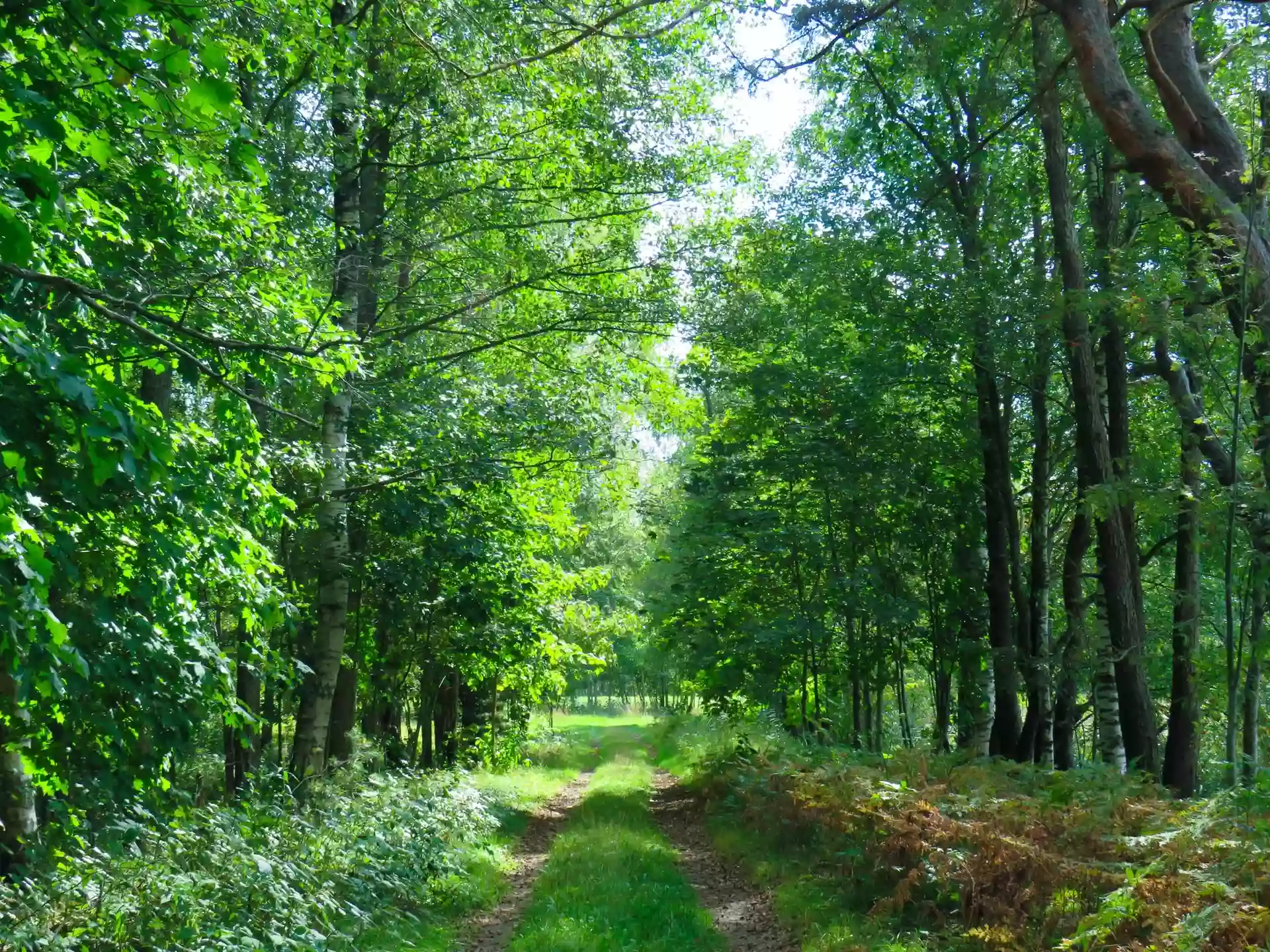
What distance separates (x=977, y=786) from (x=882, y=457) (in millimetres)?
7958

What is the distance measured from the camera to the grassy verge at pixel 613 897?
324 inches

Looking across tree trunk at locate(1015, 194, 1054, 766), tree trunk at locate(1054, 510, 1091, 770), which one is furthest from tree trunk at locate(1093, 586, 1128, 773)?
tree trunk at locate(1015, 194, 1054, 766)

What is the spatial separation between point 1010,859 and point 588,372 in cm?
882

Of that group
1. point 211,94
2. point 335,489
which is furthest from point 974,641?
point 211,94

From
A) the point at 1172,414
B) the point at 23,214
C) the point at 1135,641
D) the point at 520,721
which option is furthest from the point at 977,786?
the point at 520,721

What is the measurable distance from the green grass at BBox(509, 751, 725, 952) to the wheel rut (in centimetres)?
19

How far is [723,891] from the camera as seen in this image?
36.2ft

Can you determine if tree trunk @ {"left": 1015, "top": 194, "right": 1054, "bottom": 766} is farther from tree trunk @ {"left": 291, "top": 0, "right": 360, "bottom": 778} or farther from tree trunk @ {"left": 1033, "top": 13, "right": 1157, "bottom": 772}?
tree trunk @ {"left": 291, "top": 0, "right": 360, "bottom": 778}

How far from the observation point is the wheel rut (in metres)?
8.62

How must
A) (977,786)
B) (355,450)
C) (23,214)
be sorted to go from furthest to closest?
1. (355,450)
2. (977,786)
3. (23,214)

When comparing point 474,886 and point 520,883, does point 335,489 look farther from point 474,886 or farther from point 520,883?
point 520,883

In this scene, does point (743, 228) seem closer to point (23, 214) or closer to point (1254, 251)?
point (1254, 251)

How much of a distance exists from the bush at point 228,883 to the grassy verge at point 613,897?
4.26 feet

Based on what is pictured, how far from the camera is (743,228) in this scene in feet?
49.2
